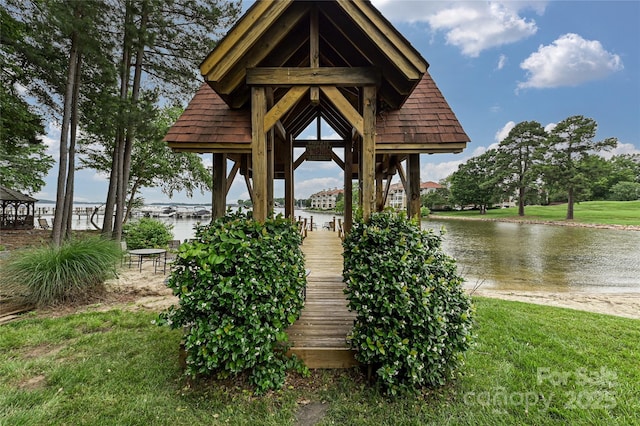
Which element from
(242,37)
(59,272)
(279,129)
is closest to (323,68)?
(242,37)

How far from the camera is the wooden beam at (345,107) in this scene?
3.38 m

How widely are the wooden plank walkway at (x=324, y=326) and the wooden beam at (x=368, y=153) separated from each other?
1524 mm

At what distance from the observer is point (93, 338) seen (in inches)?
157

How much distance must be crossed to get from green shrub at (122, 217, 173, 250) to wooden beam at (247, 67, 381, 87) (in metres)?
9.69

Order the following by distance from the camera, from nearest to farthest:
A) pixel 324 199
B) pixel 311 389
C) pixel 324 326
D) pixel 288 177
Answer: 1. pixel 311 389
2. pixel 324 326
3. pixel 288 177
4. pixel 324 199

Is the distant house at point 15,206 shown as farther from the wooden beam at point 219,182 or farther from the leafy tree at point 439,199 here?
the leafy tree at point 439,199

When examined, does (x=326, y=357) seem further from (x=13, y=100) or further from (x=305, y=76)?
(x=13, y=100)

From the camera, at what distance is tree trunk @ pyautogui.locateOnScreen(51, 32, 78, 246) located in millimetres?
8609

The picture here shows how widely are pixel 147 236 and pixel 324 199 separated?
7675 cm

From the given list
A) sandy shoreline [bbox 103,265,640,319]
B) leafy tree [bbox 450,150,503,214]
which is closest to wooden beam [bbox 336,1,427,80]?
sandy shoreline [bbox 103,265,640,319]

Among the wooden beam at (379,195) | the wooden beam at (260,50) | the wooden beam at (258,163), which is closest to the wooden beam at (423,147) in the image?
the wooden beam at (258,163)

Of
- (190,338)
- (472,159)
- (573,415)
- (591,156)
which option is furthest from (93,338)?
(472,159)

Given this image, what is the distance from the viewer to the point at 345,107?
3.39m

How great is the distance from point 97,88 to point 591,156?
42.9 metres
